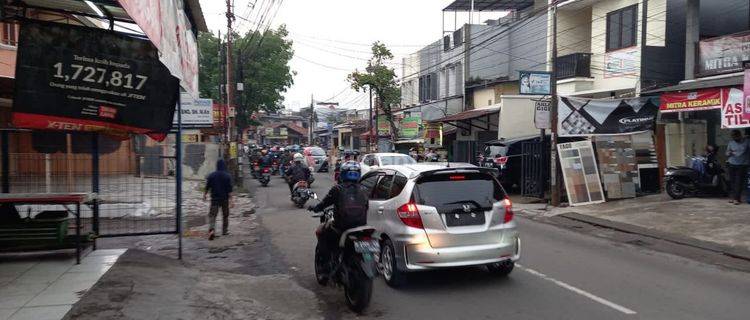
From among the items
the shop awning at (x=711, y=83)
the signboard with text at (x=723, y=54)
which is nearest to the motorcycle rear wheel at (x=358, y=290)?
the shop awning at (x=711, y=83)

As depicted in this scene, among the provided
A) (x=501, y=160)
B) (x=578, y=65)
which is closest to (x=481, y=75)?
(x=578, y=65)

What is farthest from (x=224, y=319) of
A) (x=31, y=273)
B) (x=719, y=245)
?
(x=719, y=245)

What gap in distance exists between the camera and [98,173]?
813 cm

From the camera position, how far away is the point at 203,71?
142 feet

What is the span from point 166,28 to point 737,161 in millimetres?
12639

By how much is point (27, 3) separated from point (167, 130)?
2348mm

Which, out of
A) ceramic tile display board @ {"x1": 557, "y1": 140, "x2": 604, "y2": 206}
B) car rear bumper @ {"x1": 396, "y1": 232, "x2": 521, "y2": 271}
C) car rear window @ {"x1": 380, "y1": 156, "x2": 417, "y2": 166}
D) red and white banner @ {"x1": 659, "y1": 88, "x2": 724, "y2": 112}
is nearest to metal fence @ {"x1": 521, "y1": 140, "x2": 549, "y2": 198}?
ceramic tile display board @ {"x1": 557, "y1": 140, "x2": 604, "y2": 206}

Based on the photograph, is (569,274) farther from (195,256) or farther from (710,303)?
(195,256)

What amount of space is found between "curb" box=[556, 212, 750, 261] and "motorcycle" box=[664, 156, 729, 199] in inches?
115

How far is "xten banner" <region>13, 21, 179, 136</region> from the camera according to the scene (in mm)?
6598

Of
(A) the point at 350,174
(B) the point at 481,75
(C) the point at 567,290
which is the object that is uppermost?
(B) the point at 481,75

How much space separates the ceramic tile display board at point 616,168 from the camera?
15328mm

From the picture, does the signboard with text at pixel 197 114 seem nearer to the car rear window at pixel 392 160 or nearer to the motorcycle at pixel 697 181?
the car rear window at pixel 392 160

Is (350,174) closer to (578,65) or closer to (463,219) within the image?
(463,219)
